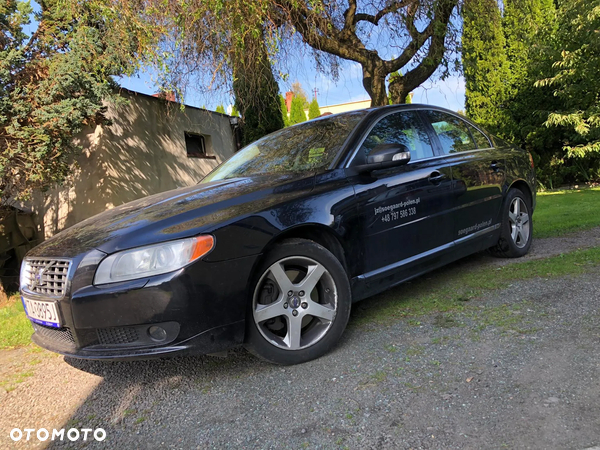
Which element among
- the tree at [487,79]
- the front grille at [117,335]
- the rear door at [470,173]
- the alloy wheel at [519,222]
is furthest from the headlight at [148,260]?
the tree at [487,79]

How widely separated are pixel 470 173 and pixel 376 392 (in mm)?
2409

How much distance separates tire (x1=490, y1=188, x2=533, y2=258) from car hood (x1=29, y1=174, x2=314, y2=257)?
250 centimetres

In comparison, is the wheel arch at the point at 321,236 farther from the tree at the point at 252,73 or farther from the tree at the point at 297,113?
the tree at the point at 297,113

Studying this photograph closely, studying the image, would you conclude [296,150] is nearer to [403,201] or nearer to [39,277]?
[403,201]

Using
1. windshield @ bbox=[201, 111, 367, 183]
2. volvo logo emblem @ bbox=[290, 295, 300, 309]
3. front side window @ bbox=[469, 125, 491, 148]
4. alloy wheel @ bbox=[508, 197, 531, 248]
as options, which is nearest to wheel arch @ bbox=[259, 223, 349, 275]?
volvo logo emblem @ bbox=[290, 295, 300, 309]

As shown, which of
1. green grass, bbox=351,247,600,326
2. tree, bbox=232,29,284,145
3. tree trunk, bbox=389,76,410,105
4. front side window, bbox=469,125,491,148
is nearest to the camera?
green grass, bbox=351,247,600,326

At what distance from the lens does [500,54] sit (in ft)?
37.7

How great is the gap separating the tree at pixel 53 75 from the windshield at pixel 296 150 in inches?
95.0

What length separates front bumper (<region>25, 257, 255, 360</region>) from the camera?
90.0 inches

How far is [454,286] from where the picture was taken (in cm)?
397

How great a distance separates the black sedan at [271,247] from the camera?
233 cm

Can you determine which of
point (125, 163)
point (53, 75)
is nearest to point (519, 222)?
point (53, 75)

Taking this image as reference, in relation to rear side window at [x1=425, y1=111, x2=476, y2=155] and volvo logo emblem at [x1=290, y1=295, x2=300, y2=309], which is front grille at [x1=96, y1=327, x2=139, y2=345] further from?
rear side window at [x1=425, y1=111, x2=476, y2=155]

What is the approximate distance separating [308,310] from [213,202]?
2.84 ft
